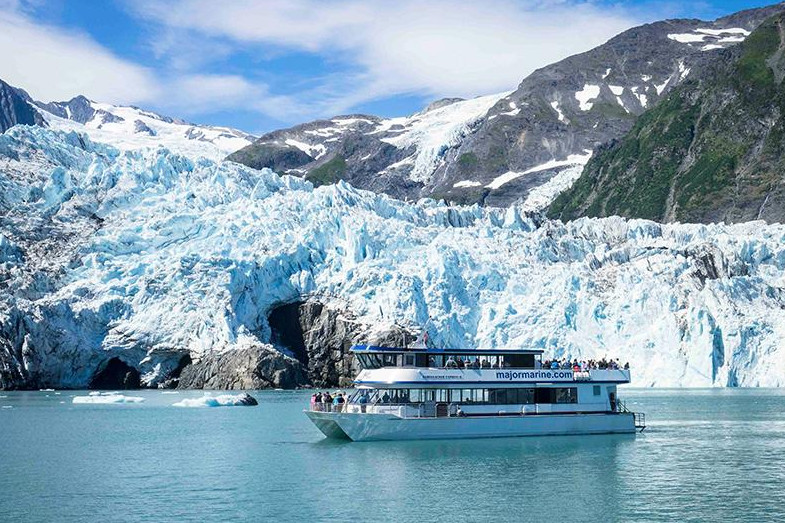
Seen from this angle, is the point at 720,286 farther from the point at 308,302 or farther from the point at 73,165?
the point at 73,165

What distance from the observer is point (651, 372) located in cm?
8469

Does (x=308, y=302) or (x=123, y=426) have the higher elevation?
(x=308, y=302)

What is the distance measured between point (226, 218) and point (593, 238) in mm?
41488

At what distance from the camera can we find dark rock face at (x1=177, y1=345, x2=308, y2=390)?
274 ft

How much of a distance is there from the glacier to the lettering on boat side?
38.7 meters

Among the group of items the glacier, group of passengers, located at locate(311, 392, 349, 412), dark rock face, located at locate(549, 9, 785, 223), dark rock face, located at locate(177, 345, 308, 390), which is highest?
dark rock face, located at locate(549, 9, 785, 223)

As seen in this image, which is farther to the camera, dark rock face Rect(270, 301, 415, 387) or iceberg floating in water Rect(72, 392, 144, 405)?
dark rock face Rect(270, 301, 415, 387)

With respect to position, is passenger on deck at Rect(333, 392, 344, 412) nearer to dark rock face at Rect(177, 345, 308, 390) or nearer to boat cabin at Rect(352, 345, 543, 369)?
boat cabin at Rect(352, 345, 543, 369)

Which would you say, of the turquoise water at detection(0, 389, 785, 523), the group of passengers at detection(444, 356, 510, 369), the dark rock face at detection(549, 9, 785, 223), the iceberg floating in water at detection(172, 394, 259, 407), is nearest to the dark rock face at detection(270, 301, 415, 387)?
the iceberg floating in water at detection(172, 394, 259, 407)

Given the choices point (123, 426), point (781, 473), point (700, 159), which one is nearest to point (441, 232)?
point (123, 426)

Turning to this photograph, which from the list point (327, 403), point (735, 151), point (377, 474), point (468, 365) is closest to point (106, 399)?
point (327, 403)

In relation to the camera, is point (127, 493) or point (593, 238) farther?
point (593, 238)

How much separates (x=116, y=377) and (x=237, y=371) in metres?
13.2

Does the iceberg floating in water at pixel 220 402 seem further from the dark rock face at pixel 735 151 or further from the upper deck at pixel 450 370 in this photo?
the dark rock face at pixel 735 151
